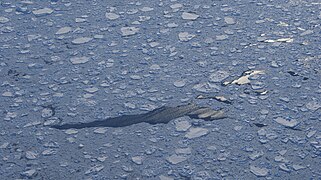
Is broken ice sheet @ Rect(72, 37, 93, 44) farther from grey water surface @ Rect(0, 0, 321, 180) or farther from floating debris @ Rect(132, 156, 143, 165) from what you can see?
floating debris @ Rect(132, 156, 143, 165)

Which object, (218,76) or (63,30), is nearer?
(218,76)

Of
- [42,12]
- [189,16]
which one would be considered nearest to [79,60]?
[42,12]

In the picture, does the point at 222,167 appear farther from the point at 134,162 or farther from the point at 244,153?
the point at 134,162

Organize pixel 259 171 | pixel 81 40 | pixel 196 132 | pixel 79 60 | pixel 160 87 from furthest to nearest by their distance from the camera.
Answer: pixel 81 40
pixel 79 60
pixel 160 87
pixel 196 132
pixel 259 171

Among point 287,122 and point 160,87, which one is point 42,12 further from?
point 287,122

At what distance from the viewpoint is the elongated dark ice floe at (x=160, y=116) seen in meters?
2.41

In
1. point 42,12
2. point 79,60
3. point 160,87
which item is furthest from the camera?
point 42,12

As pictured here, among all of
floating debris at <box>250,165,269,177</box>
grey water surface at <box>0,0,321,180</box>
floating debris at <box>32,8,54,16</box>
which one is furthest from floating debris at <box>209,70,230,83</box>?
floating debris at <box>32,8,54,16</box>

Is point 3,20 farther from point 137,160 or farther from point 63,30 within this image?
point 137,160

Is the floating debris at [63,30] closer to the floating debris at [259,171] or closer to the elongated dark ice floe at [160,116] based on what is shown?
the elongated dark ice floe at [160,116]

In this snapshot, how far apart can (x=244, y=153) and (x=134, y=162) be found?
390mm

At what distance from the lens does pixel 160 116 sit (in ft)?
8.02

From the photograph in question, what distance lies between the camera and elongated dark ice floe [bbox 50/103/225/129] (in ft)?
7.91

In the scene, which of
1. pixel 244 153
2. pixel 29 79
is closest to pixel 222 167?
pixel 244 153
